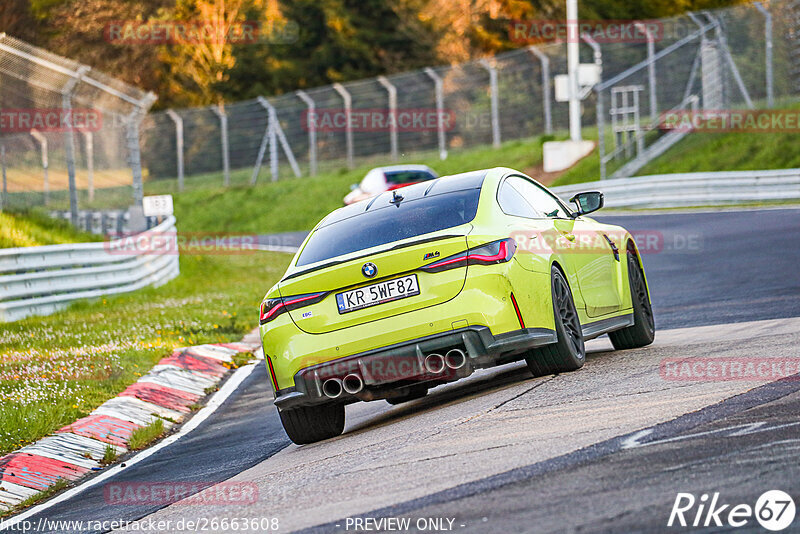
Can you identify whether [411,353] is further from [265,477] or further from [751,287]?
[751,287]

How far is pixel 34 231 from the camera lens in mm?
21281

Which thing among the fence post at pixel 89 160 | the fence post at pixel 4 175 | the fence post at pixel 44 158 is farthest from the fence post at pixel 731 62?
the fence post at pixel 4 175

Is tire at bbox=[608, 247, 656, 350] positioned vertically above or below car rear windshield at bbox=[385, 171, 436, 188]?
above

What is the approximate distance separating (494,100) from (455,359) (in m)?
31.7

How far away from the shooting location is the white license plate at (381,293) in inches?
311

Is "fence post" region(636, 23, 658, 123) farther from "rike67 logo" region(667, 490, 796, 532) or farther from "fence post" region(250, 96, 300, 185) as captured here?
"rike67 logo" region(667, 490, 796, 532)

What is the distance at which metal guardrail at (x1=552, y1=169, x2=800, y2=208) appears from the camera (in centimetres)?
2727

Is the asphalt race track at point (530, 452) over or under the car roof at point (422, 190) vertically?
under

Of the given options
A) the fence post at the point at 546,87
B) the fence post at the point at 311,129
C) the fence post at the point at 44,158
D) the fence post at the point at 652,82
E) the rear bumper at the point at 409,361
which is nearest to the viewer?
the rear bumper at the point at 409,361

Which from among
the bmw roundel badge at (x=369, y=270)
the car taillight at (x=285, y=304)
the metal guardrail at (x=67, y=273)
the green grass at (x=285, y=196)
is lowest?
the green grass at (x=285, y=196)

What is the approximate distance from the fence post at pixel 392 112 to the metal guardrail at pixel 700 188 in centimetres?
1025

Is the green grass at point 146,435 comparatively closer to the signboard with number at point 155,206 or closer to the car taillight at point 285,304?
the car taillight at point 285,304

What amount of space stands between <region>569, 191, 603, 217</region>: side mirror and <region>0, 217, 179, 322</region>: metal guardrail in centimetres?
922

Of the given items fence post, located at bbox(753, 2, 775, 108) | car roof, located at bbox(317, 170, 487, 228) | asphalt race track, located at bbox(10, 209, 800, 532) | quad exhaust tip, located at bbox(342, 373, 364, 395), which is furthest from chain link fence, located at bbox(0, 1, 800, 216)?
quad exhaust tip, located at bbox(342, 373, 364, 395)
